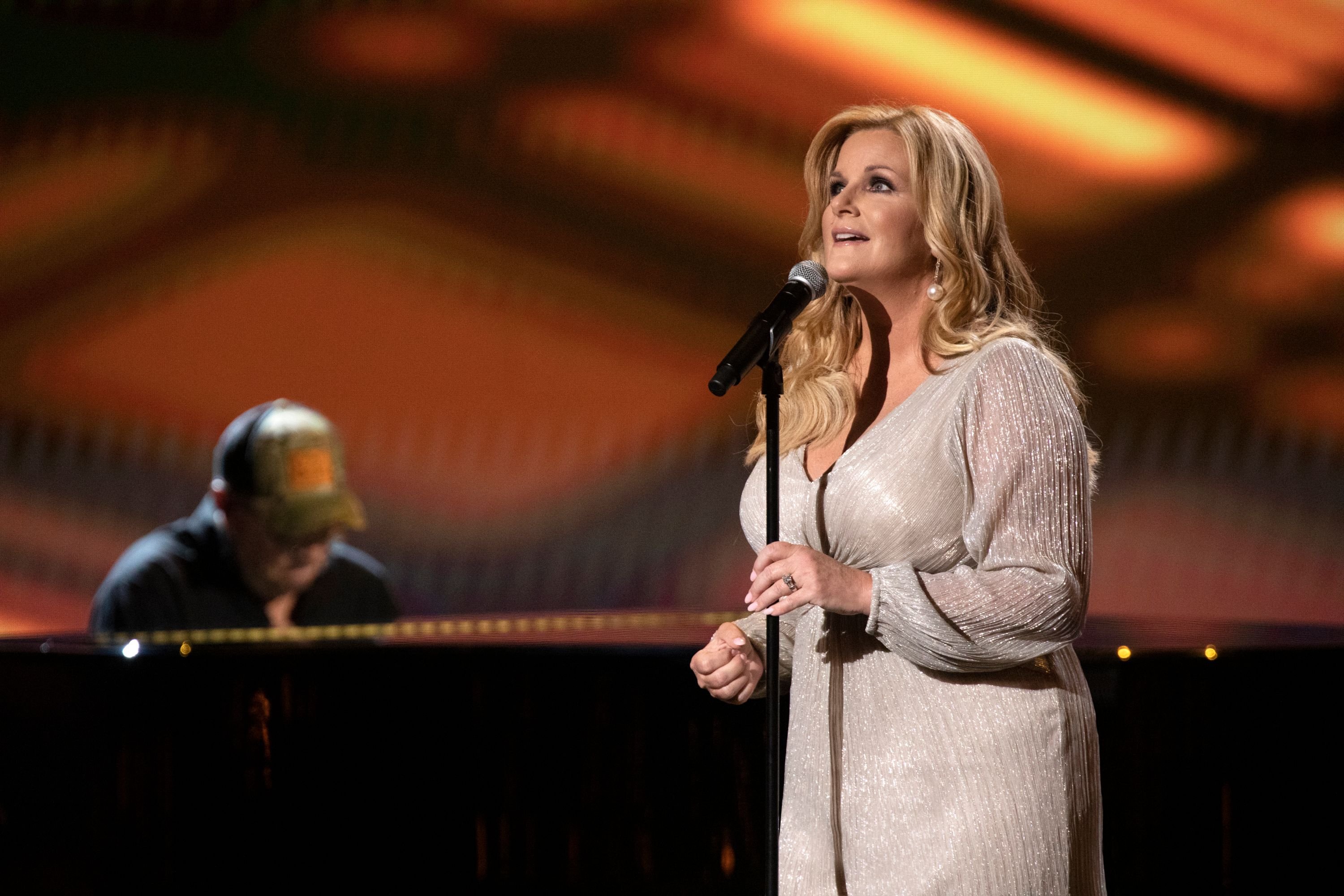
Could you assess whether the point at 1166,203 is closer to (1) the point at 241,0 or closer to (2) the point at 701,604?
(2) the point at 701,604

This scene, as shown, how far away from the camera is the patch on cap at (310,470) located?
12.3 feet

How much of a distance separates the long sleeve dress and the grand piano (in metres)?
1.14

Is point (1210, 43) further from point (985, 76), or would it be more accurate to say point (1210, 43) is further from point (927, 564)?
point (927, 564)

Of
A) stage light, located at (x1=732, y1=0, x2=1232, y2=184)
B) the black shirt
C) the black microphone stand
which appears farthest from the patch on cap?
the black microphone stand

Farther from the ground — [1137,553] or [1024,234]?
[1024,234]

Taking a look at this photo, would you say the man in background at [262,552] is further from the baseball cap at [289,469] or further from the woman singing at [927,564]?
the woman singing at [927,564]

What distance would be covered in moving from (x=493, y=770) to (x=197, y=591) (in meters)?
1.34

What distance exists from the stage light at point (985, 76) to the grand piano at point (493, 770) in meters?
1.58

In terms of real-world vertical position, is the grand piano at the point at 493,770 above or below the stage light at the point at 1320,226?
below

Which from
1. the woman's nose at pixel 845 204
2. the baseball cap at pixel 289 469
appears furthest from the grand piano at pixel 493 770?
the woman's nose at pixel 845 204

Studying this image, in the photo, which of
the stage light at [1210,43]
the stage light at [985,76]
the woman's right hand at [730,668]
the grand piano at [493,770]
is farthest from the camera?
the stage light at [985,76]

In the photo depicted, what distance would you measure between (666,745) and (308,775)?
0.68 m

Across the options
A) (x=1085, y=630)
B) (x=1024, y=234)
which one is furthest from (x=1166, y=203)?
(x=1085, y=630)

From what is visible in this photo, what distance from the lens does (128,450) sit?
3.86 m
